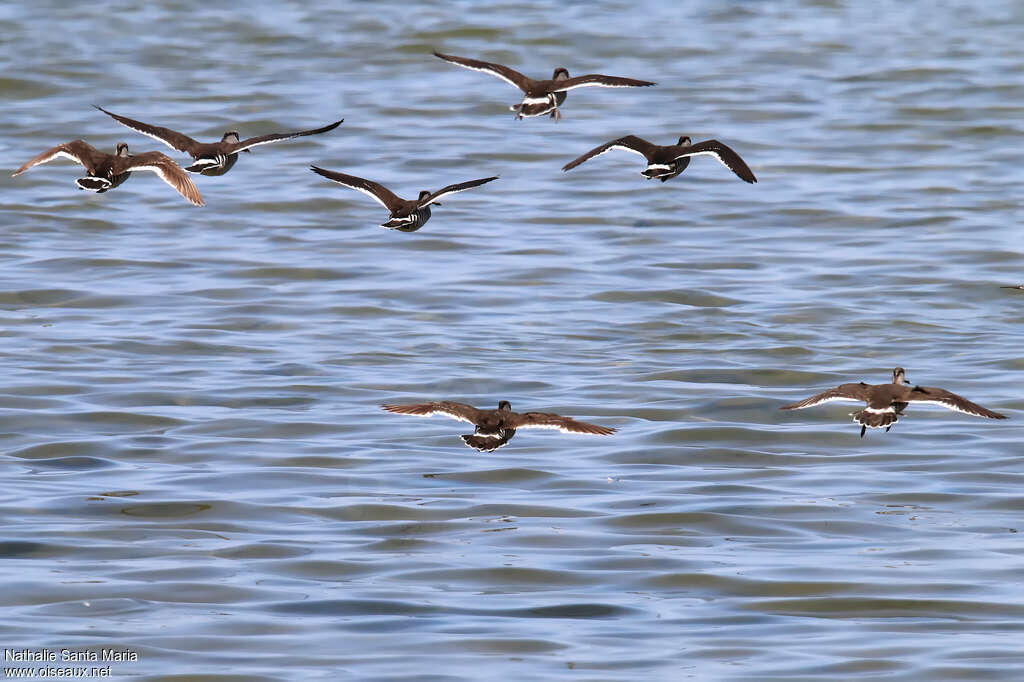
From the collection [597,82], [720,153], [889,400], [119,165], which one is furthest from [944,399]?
[119,165]

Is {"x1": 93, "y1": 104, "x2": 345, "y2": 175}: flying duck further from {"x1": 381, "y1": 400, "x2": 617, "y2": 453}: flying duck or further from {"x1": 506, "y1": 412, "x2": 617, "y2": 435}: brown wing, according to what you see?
{"x1": 506, "y1": 412, "x2": 617, "y2": 435}: brown wing

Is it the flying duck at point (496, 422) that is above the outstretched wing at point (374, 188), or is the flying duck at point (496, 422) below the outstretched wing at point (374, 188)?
below

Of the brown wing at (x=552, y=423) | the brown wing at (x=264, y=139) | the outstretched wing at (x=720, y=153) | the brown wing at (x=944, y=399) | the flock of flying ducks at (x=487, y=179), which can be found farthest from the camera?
the outstretched wing at (x=720, y=153)

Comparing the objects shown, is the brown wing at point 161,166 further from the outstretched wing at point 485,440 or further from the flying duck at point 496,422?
the outstretched wing at point 485,440

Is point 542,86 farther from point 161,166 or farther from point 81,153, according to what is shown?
point 81,153

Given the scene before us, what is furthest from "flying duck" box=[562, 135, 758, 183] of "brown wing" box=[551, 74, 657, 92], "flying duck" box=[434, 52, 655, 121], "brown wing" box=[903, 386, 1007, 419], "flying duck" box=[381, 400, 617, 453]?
"flying duck" box=[381, 400, 617, 453]

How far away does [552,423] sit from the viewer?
11.6m

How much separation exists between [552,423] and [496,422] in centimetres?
37

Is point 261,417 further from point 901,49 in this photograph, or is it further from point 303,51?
point 901,49

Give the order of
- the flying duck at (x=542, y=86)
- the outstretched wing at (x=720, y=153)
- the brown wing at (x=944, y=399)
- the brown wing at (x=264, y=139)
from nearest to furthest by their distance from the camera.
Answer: the brown wing at (x=944, y=399)
the brown wing at (x=264, y=139)
the outstretched wing at (x=720, y=153)
the flying duck at (x=542, y=86)

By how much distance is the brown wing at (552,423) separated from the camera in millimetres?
11445

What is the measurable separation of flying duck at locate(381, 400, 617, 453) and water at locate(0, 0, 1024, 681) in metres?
0.84

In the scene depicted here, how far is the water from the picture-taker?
35.3 ft

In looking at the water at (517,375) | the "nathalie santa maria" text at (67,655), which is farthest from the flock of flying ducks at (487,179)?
the "nathalie santa maria" text at (67,655)
